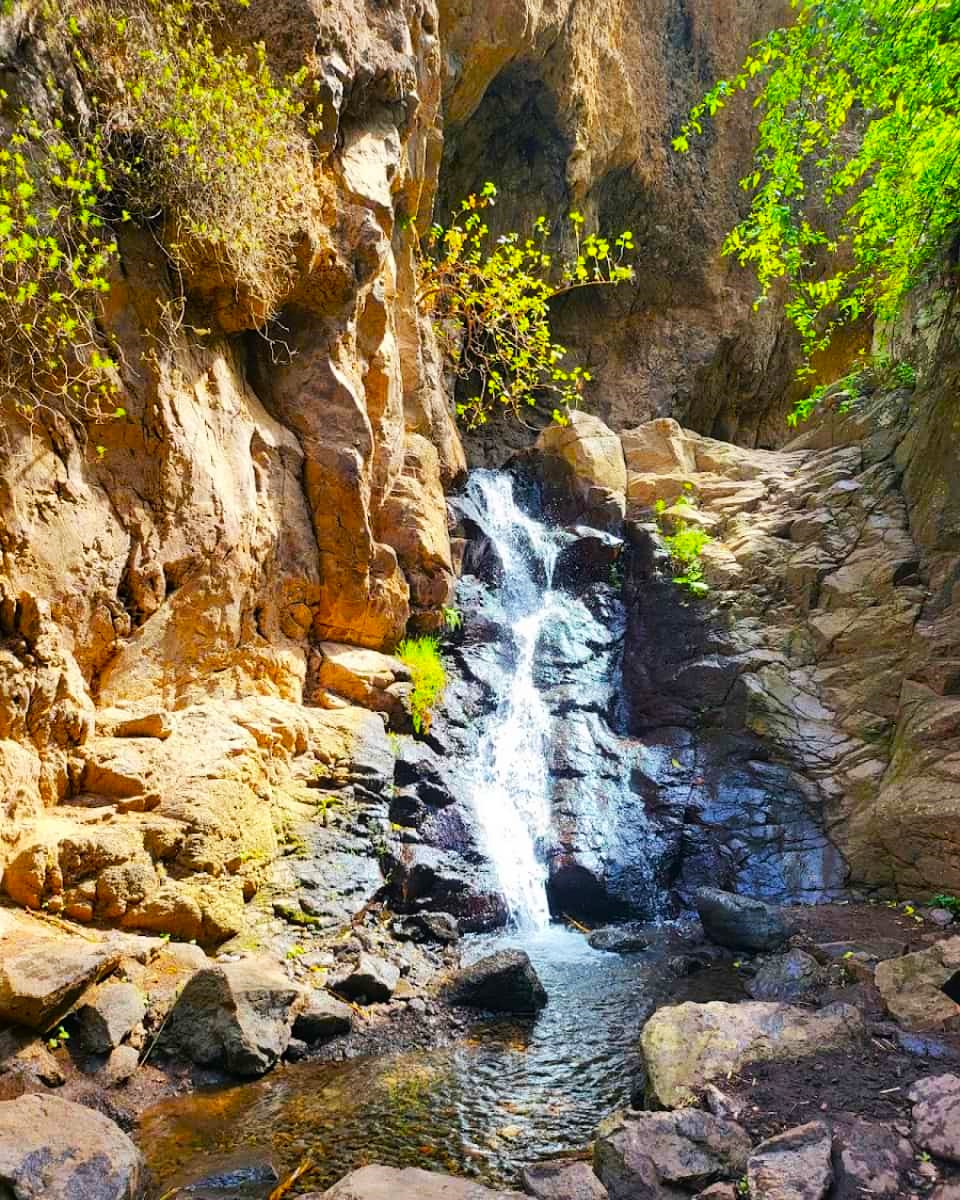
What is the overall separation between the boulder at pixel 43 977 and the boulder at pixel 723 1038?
3.14 meters

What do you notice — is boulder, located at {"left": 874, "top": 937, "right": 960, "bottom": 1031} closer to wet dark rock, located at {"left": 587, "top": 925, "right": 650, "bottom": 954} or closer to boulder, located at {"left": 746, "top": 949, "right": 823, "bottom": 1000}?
boulder, located at {"left": 746, "top": 949, "right": 823, "bottom": 1000}

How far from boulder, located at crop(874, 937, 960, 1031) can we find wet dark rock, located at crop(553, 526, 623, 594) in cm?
752

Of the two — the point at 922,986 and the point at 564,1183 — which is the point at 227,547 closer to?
the point at 564,1183

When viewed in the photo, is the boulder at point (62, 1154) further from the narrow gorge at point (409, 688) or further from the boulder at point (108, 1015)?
the boulder at point (108, 1015)

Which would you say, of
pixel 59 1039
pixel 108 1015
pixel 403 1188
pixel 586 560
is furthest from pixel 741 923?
pixel 586 560

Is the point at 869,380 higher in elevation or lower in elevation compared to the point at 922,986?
higher

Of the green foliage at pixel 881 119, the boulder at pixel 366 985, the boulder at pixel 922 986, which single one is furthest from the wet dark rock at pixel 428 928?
the green foliage at pixel 881 119

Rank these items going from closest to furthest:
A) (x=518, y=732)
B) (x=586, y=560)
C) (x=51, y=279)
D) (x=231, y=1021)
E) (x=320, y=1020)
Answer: (x=231, y=1021) < (x=320, y=1020) < (x=51, y=279) < (x=518, y=732) < (x=586, y=560)

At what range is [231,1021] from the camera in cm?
445

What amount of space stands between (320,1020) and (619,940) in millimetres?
3092

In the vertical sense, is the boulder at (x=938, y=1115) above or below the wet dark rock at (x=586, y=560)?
below

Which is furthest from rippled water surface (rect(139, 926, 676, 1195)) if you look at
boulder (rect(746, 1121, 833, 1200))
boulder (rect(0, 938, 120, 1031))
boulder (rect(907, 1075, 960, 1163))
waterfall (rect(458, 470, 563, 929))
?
waterfall (rect(458, 470, 563, 929))

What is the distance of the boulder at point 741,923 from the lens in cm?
630

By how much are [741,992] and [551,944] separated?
1883 mm
